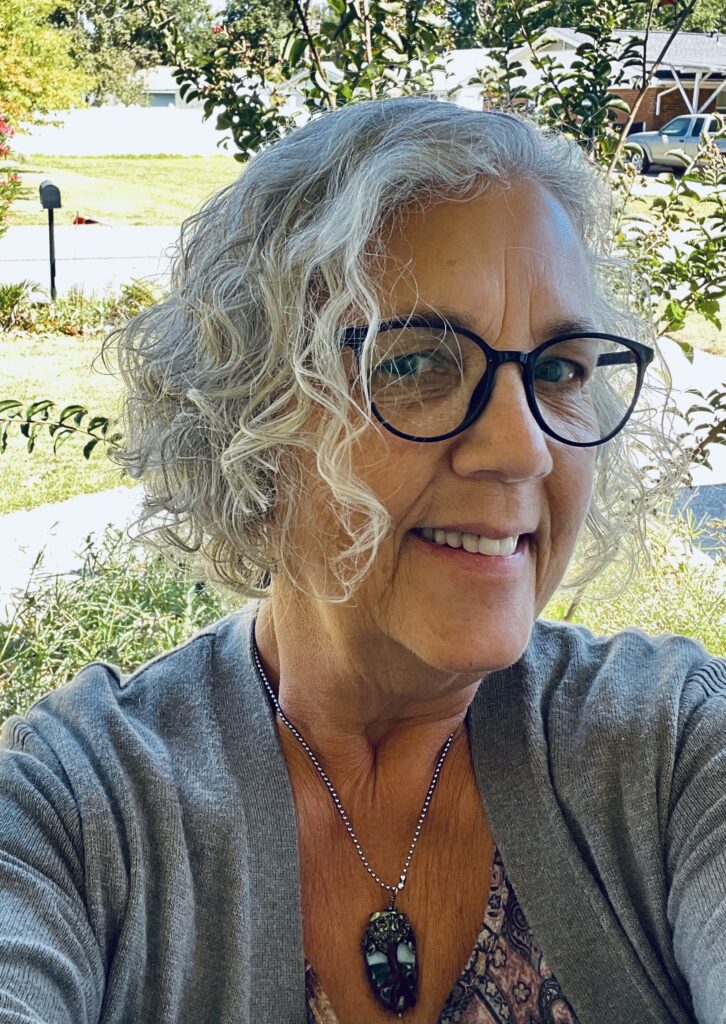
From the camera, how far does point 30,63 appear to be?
8.45m

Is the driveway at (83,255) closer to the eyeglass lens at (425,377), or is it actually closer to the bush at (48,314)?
the bush at (48,314)

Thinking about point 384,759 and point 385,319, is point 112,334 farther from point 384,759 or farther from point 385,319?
point 384,759

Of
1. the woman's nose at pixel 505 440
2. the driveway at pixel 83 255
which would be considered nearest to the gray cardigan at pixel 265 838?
A: the woman's nose at pixel 505 440

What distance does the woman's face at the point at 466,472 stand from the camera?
1242 mm

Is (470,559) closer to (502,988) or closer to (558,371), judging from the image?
(558,371)

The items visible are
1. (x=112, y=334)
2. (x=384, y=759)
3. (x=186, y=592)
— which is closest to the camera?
(x=384, y=759)

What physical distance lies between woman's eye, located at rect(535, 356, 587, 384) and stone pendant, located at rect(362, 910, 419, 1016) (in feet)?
2.31

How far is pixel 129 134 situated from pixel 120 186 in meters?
9.18

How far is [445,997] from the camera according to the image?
1318 mm

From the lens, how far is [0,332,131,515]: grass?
4621 millimetres

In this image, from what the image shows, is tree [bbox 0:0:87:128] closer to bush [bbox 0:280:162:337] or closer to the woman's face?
bush [bbox 0:280:162:337]

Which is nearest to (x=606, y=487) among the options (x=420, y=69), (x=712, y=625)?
(x=420, y=69)

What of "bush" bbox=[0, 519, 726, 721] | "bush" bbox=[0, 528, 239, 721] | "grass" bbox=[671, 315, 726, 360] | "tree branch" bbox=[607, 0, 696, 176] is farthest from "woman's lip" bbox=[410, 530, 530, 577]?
"grass" bbox=[671, 315, 726, 360]

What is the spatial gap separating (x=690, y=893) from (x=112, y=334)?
3.66 feet
